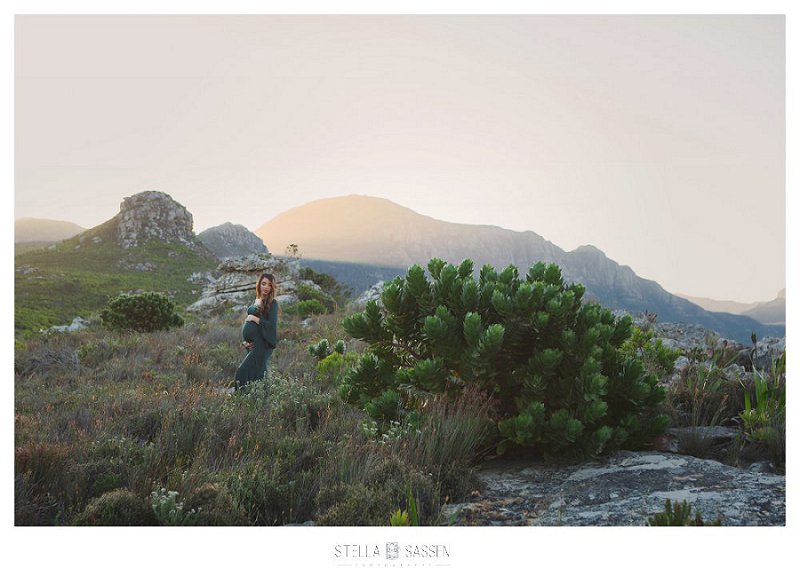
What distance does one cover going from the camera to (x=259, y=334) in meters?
6.82

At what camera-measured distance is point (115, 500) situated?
3322 mm

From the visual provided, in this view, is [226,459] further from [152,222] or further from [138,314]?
[152,222]

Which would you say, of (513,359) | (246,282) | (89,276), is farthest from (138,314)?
(89,276)

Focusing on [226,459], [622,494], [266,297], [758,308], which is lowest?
[226,459]

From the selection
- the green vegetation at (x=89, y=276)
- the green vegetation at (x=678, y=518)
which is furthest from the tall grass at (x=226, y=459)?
the green vegetation at (x=89, y=276)

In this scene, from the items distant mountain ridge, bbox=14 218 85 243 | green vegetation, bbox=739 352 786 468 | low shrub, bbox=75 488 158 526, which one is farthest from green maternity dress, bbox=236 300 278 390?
green vegetation, bbox=739 352 786 468

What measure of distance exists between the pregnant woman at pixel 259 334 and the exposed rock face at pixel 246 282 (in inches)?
478

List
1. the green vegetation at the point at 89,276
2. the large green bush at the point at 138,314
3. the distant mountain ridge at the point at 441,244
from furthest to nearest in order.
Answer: the green vegetation at the point at 89,276
the large green bush at the point at 138,314
the distant mountain ridge at the point at 441,244

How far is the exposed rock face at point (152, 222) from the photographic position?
3516 centimetres

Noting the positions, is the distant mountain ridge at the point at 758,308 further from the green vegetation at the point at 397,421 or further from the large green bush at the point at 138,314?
the large green bush at the point at 138,314

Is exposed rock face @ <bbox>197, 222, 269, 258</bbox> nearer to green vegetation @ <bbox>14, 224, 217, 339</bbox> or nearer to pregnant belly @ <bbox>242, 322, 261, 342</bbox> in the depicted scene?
green vegetation @ <bbox>14, 224, 217, 339</bbox>

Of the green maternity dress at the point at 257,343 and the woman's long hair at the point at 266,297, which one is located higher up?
the woman's long hair at the point at 266,297

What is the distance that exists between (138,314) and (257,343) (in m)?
7.68
